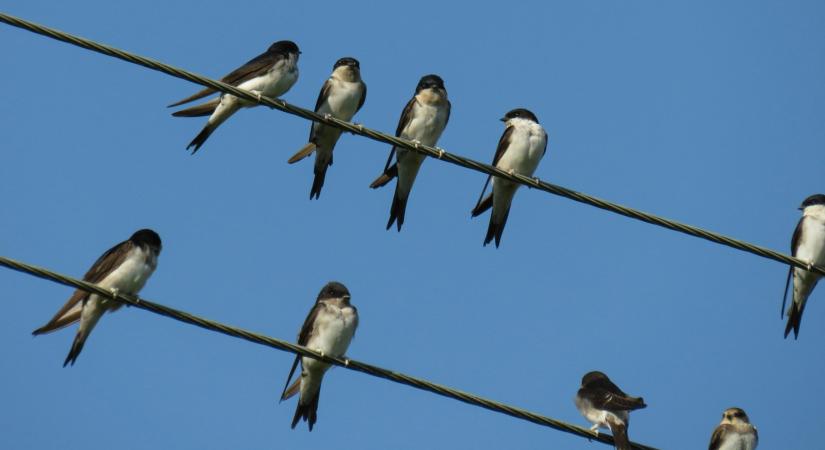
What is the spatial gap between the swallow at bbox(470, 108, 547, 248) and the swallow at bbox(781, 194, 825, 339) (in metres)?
1.98

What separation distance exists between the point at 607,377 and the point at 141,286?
11.3 ft

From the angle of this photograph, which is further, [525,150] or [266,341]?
[525,150]

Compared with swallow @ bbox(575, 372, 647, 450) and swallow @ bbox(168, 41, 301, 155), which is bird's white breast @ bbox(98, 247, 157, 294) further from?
swallow @ bbox(575, 372, 647, 450)

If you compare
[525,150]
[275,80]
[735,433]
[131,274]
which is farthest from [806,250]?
[131,274]

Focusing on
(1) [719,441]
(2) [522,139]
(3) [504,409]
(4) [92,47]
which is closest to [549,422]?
(3) [504,409]

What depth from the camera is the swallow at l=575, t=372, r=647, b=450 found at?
8.97 m

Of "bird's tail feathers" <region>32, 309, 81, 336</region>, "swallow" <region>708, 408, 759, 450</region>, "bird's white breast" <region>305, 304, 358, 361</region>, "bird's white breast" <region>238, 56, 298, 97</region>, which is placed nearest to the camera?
"bird's tail feathers" <region>32, 309, 81, 336</region>

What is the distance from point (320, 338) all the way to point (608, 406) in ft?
6.08

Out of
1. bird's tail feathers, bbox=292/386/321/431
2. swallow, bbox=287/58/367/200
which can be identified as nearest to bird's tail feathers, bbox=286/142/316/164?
swallow, bbox=287/58/367/200

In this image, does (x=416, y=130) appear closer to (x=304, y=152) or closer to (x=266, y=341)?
(x=304, y=152)

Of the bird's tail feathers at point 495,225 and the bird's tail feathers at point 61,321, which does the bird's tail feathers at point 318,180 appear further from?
the bird's tail feathers at point 61,321

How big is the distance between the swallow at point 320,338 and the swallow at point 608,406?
1.62m

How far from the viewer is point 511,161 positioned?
35.5 ft

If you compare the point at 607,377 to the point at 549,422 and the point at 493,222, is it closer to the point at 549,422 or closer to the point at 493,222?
the point at 493,222
